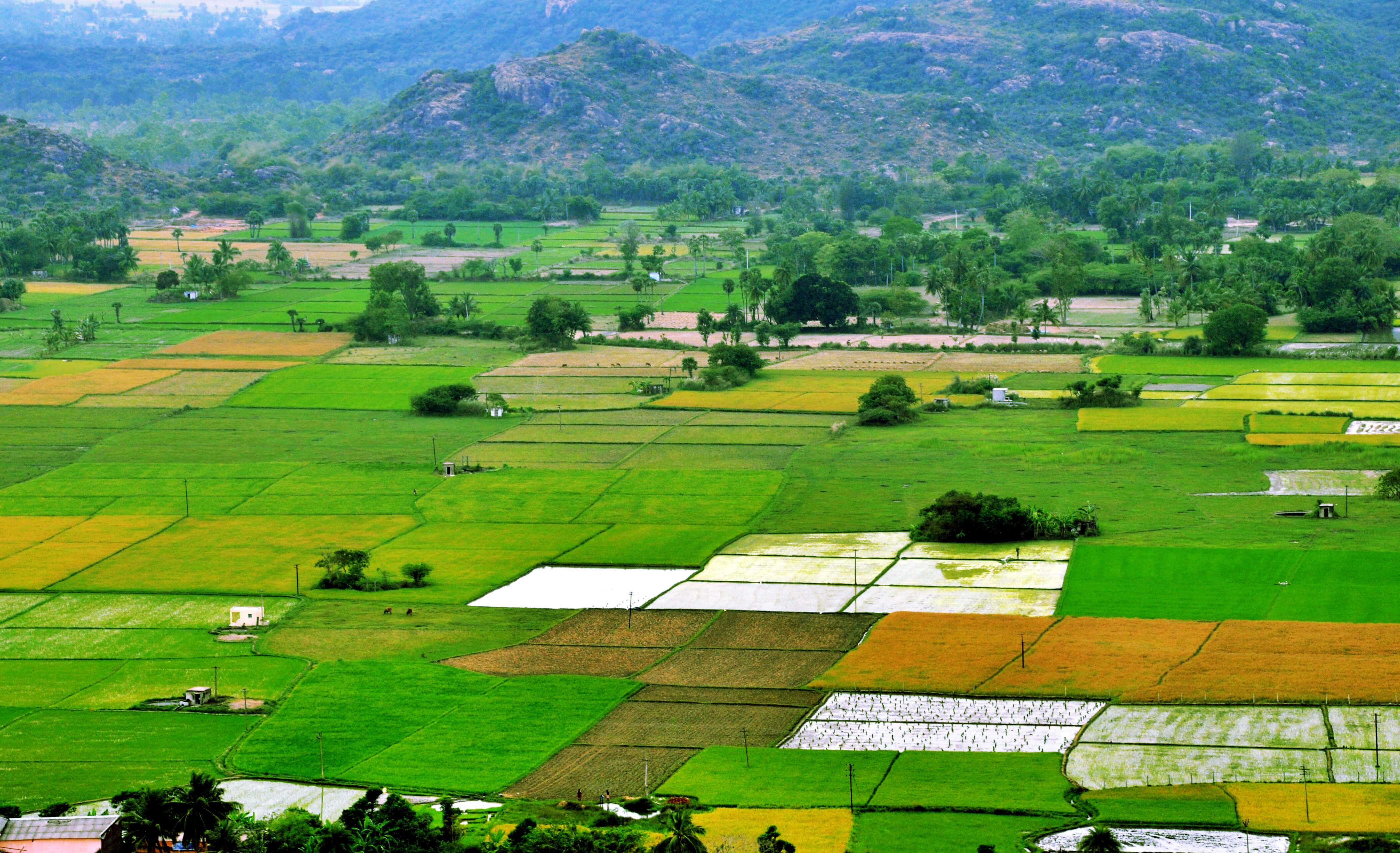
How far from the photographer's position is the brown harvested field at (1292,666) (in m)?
54.3

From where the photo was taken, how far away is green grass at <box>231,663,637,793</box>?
2029 inches

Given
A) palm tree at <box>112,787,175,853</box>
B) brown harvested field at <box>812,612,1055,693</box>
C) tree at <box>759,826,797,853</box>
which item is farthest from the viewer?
brown harvested field at <box>812,612,1055,693</box>

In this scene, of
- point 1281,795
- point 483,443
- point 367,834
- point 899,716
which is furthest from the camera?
point 483,443

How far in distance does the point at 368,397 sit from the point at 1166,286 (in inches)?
2656

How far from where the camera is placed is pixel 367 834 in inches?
1721

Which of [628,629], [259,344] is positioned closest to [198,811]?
[628,629]

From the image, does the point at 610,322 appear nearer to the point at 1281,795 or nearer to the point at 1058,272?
the point at 1058,272

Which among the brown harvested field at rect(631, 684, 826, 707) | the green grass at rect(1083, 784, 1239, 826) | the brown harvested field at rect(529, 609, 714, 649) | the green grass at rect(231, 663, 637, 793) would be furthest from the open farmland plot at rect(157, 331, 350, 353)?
the green grass at rect(1083, 784, 1239, 826)

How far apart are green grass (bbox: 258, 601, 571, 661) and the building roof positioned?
1656 cm

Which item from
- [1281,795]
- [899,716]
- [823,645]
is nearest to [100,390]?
[823,645]

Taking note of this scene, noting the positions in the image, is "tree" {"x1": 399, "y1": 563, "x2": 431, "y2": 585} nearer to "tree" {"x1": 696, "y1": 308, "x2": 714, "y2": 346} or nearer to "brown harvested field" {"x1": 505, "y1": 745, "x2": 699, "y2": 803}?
"brown harvested field" {"x1": 505, "y1": 745, "x2": 699, "y2": 803}

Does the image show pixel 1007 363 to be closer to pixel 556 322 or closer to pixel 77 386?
pixel 556 322

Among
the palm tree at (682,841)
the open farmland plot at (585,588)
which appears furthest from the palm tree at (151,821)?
the open farmland plot at (585,588)

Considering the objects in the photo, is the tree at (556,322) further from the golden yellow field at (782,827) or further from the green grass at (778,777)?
the golden yellow field at (782,827)
